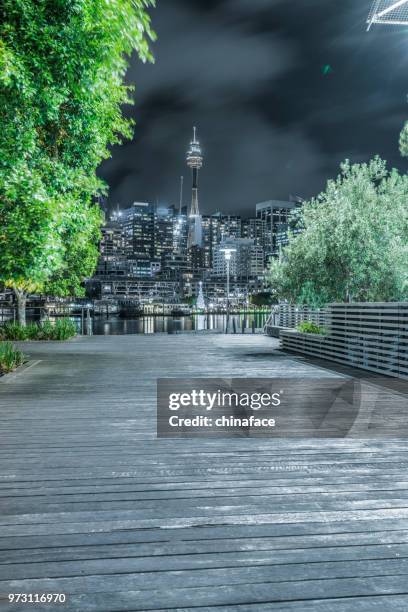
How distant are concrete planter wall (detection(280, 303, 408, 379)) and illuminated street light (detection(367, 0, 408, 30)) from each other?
16.1 ft

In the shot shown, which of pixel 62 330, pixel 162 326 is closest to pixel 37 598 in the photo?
pixel 62 330

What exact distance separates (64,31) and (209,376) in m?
6.44

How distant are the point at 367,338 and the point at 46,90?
8.07 m

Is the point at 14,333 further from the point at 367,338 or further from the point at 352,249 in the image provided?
the point at 367,338

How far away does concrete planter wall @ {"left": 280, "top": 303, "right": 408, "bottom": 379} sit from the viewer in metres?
10.0

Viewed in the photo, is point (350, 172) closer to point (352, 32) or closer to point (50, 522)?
point (352, 32)

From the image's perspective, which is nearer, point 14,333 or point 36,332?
point 14,333

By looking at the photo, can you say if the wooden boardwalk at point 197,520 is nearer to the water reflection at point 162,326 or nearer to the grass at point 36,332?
the grass at point 36,332

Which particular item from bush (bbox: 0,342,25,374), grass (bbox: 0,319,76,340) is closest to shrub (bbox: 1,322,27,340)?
grass (bbox: 0,319,76,340)

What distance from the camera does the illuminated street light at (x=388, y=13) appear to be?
7.00m

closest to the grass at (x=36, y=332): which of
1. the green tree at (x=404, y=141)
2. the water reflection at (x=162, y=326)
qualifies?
the green tree at (x=404, y=141)

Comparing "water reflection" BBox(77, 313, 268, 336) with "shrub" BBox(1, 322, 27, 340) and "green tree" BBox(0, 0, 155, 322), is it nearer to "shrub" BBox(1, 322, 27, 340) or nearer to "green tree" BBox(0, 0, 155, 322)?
"shrub" BBox(1, 322, 27, 340)

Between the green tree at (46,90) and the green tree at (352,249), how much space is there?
12198 mm

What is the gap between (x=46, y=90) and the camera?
7395mm
